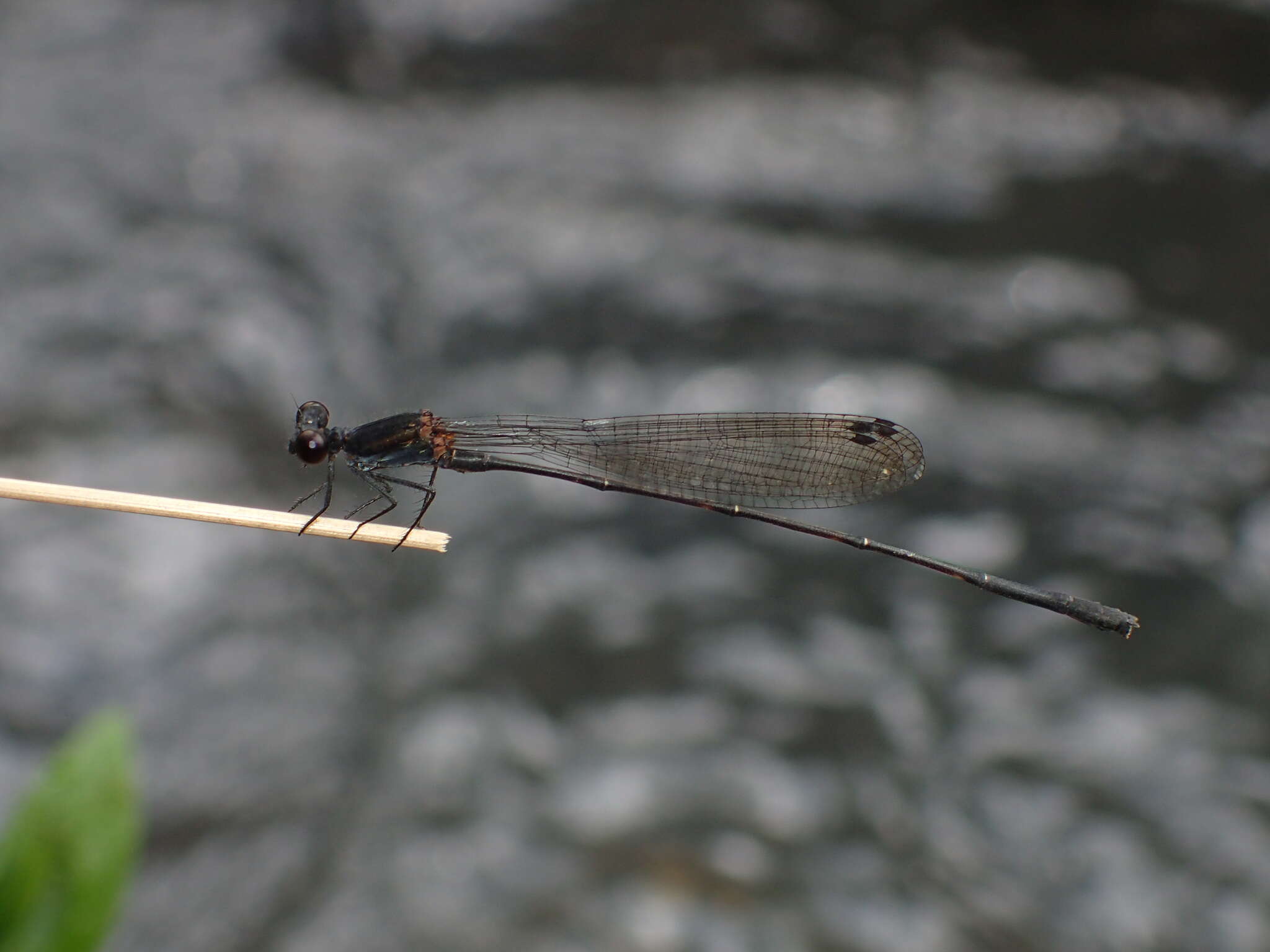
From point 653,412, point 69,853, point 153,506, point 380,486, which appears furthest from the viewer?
point 653,412

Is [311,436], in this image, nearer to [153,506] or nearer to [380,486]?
[380,486]

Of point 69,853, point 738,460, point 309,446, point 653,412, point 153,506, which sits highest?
point 653,412

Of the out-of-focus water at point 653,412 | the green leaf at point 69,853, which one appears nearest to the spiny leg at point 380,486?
the green leaf at point 69,853

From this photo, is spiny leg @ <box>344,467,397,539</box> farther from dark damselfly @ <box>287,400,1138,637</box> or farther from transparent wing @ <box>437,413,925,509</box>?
transparent wing @ <box>437,413,925,509</box>

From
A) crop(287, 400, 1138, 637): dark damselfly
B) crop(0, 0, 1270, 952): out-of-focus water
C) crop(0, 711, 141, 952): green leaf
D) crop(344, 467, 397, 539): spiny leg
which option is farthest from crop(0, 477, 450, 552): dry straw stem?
crop(0, 0, 1270, 952): out-of-focus water

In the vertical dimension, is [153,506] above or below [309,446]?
below

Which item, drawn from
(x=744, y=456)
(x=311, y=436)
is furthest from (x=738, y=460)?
(x=311, y=436)

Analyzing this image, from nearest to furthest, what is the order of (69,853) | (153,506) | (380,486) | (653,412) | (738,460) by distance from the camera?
(69,853), (153,506), (380,486), (738,460), (653,412)
